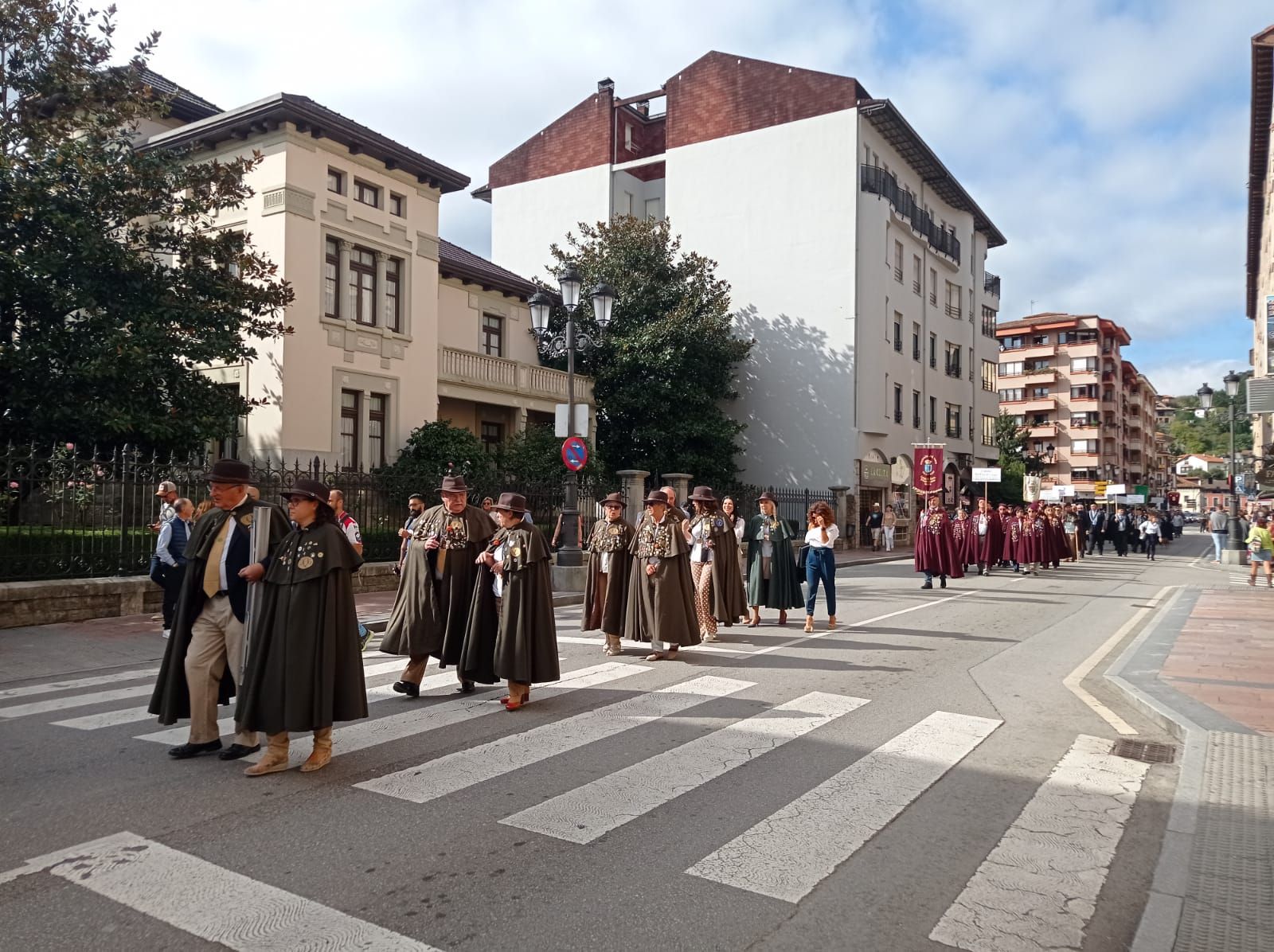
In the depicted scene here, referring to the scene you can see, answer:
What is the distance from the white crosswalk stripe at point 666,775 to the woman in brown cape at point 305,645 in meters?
1.45

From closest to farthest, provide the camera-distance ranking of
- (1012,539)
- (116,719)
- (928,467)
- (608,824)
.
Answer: (608,824) → (116,719) → (1012,539) → (928,467)

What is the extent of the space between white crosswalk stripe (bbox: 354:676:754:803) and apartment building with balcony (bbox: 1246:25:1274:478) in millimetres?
16133

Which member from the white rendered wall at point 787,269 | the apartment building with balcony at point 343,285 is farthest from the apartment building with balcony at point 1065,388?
the apartment building with balcony at point 343,285

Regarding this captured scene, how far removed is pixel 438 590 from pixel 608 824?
3.48 m

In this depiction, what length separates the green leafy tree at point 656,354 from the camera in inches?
1283

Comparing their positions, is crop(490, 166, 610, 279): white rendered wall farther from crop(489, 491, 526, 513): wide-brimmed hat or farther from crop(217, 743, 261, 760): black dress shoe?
crop(217, 743, 261, 760): black dress shoe

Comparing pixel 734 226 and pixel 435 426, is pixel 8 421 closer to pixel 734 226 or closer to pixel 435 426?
pixel 435 426

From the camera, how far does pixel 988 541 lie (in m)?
23.4

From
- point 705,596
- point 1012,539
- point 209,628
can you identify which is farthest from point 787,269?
point 209,628

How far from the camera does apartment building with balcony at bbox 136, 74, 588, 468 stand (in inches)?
865

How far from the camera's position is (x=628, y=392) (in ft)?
107

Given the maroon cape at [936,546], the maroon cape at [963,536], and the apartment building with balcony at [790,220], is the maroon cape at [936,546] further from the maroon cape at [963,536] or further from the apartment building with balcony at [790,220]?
the apartment building with balcony at [790,220]

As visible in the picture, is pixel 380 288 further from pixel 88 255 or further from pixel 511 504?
pixel 511 504

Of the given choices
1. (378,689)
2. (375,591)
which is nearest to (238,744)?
(378,689)
